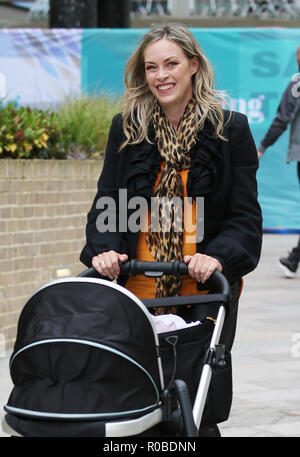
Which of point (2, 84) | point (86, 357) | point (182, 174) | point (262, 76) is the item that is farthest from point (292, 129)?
point (86, 357)

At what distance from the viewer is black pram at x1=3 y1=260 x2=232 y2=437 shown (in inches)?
108

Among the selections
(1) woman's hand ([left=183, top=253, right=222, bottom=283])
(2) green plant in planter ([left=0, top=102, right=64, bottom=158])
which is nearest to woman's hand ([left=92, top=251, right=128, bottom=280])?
(1) woman's hand ([left=183, top=253, right=222, bottom=283])

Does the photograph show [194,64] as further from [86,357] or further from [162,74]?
[86,357]

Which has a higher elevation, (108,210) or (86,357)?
(108,210)

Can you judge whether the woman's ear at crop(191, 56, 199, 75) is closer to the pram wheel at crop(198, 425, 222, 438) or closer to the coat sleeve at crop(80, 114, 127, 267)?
the coat sleeve at crop(80, 114, 127, 267)

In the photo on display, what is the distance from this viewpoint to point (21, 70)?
13.5m

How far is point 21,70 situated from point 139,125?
33.0 feet

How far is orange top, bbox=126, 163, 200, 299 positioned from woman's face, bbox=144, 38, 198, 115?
0.30m

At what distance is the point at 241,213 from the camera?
12.0 feet

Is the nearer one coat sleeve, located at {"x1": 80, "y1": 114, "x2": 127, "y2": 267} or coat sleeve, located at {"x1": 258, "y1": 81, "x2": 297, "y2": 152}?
coat sleeve, located at {"x1": 80, "y1": 114, "x2": 127, "y2": 267}
